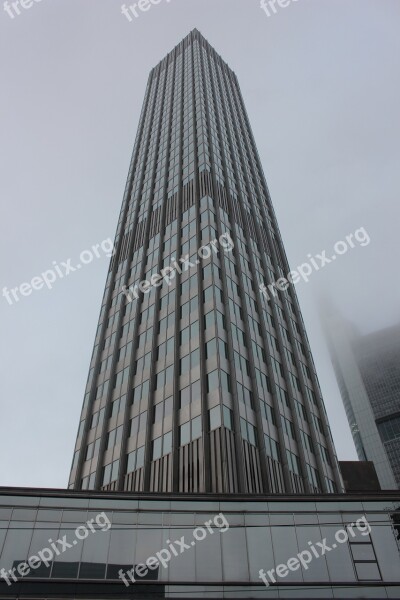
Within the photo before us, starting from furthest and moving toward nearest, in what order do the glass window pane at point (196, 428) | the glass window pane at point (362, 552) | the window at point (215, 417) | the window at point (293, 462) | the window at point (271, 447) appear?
1. the window at point (293, 462)
2. the window at point (271, 447)
3. the glass window pane at point (196, 428)
4. the window at point (215, 417)
5. the glass window pane at point (362, 552)

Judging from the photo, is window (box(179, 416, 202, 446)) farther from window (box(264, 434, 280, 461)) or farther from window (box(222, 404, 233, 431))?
window (box(264, 434, 280, 461))

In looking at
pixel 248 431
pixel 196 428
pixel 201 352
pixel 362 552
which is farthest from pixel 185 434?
pixel 362 552

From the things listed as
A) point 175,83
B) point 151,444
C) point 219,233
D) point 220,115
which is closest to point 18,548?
point 151,444

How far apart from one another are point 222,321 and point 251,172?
41350 mm

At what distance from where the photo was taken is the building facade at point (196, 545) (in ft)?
84.1

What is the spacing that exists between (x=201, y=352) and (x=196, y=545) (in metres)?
19.0

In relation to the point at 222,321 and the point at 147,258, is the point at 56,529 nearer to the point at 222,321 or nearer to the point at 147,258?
the point at 222,321

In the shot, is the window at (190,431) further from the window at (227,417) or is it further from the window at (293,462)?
the window at (293,462)

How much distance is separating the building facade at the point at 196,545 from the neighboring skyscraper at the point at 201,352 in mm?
6377

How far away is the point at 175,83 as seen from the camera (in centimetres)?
9838

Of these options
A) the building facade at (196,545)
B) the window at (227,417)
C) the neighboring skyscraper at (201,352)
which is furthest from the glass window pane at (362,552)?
the window at (227,417)

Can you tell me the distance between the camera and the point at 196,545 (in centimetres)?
2709

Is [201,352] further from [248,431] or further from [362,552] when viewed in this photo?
[362,552]

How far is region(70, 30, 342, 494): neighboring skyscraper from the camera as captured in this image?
3894 cm
